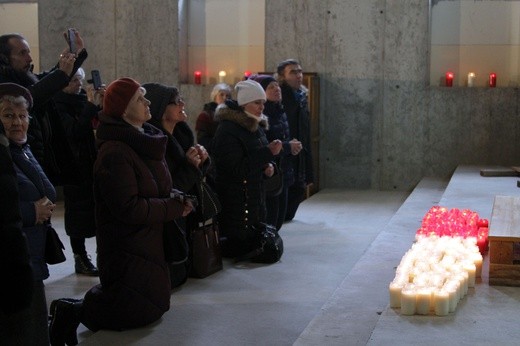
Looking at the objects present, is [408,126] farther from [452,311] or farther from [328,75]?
[452,311]

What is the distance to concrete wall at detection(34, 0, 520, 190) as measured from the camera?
11.5 metres

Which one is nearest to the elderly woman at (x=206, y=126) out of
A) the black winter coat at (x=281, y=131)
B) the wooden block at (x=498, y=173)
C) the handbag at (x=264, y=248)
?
the black winter coat at (x=281, y=131)

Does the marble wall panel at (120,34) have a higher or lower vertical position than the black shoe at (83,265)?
higher

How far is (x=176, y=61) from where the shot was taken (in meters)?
12.4

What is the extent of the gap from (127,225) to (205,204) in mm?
1377

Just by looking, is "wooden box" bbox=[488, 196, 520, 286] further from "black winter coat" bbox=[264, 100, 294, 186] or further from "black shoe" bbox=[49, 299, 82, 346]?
"black winter coat" bbox=[264, 100, 294, 186]

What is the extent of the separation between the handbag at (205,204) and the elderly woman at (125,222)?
3.62 feet

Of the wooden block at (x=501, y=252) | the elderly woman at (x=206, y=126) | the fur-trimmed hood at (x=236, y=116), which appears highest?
the fur-trimmed hood at (x=236, y=116)

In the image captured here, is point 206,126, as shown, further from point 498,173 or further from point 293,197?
point 498,173

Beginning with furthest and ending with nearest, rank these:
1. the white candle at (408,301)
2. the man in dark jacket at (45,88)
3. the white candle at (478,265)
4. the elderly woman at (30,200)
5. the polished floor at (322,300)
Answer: the man in dark jacket at (45,88) < the white candle at (478,265) < the white candle at (408,301) < the polished floor at (322,300) < the elderly woman at (30,200)

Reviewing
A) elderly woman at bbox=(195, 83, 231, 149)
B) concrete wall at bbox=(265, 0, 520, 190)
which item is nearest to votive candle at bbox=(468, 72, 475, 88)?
concrete wall at bbox=(265, 0, 520, 190)

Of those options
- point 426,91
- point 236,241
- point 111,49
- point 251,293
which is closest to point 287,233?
point 236,241

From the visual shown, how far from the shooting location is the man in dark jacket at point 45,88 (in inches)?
209

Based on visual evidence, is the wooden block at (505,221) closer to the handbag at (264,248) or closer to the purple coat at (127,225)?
the handbag at (264,248)
